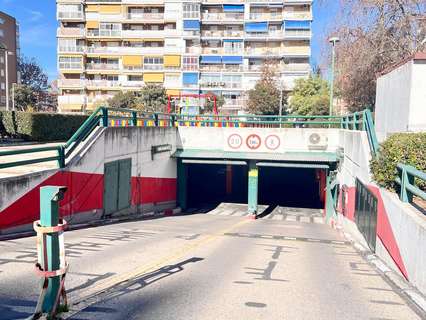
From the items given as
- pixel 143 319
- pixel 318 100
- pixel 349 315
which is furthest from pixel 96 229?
pixel 318 100

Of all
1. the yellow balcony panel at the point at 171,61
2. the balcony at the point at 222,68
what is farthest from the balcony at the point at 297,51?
the yellow balcony panel at the point at 171,61

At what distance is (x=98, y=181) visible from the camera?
12.9 metres

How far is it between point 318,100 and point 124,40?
112ft

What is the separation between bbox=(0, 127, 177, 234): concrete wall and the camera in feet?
30.2

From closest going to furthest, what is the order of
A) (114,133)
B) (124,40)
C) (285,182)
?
(114,133), (285,182), (124,40)

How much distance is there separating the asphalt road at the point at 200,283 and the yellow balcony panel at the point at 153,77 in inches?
2220

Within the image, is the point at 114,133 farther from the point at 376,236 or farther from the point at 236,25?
the point at 236,25

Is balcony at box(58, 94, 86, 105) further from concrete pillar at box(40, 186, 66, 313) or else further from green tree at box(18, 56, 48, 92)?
concrete pillar at box(40, 186, 66, 313)

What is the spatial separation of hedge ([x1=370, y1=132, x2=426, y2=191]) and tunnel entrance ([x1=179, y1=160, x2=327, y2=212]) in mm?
18069

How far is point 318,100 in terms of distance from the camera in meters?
45.8

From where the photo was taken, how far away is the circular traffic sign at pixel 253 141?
21.6m

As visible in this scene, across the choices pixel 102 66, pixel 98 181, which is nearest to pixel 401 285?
pixel 98 181

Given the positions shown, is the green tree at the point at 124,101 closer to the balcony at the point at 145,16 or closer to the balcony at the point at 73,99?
the balcony at the point at 73,99

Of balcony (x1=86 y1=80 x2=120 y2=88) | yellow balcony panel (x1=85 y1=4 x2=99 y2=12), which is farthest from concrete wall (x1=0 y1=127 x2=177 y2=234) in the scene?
yellow balcony panel (x1=85 y1=4 x2=99 y2=12)
